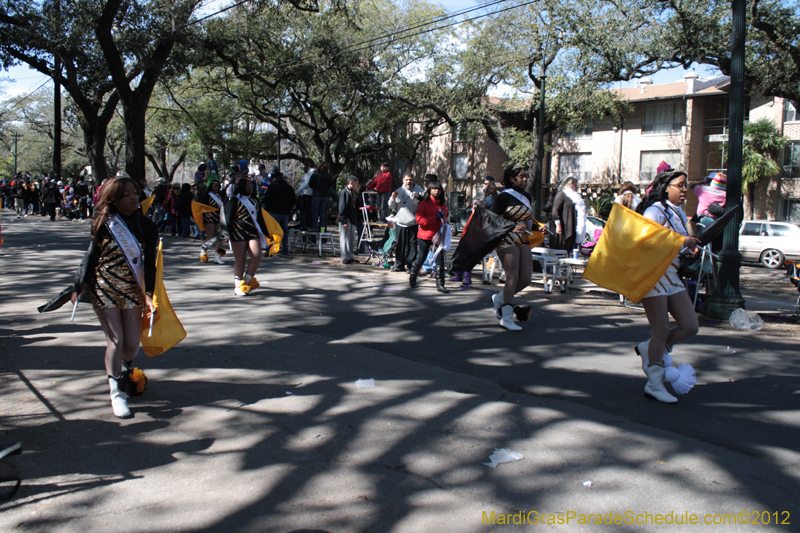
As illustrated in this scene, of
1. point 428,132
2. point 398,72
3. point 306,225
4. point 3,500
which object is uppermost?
point 398,72

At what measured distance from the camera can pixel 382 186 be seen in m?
14.4

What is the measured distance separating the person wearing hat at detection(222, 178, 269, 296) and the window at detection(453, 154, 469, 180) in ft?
129

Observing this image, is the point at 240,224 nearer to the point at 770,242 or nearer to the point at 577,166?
the point at 770,242

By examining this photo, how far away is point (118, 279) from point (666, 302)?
13.1ft

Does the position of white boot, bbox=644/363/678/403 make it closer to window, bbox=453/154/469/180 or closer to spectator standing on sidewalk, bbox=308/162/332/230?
spectator standing on sidewalk, bbox=308/162/332/230

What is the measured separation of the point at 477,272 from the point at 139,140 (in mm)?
13833

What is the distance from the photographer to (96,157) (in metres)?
24.3

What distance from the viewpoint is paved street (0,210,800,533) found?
3.17 meters

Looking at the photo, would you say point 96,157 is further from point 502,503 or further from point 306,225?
point 502,503

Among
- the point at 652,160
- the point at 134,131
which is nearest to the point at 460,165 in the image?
the point at 652,160

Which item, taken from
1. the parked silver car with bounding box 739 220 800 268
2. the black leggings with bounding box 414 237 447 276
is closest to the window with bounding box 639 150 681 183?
the parked silver car with bounding box 739 220 800 268

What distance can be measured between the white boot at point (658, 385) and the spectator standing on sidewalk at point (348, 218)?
8967mm

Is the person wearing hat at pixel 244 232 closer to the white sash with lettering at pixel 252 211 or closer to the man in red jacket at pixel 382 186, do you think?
the white sash with lettering at pixel 252 211

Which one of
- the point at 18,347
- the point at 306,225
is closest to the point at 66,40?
the point at 306,225
